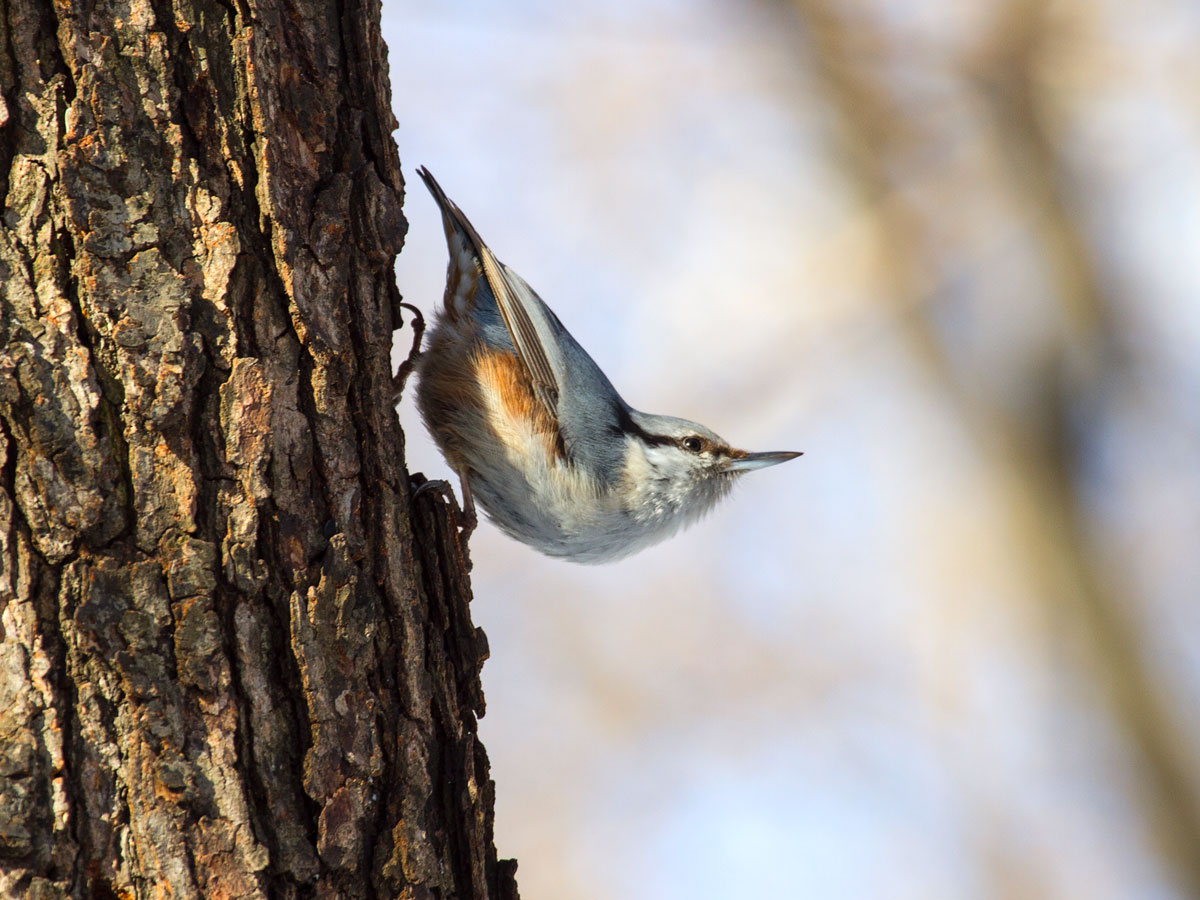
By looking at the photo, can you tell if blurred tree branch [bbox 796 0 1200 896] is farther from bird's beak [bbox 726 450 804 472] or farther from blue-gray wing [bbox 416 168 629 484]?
blue-gray wing [bbox 416 168 629 484]

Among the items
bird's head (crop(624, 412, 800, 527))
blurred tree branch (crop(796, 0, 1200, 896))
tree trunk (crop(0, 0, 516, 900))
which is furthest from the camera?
blurred tree branch (crop(796, 0, 1200, 896))

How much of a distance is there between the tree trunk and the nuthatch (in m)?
1.09

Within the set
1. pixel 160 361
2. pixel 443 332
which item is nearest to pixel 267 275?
pixel 160 361

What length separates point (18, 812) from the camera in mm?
1354

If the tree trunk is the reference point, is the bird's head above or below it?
above

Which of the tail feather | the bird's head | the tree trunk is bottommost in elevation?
the tree trunk

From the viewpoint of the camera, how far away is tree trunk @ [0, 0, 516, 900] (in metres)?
1.42

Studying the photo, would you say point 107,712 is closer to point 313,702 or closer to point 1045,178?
point 313,702

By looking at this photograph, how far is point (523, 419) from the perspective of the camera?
9.63 ft

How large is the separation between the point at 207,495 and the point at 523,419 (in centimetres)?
144

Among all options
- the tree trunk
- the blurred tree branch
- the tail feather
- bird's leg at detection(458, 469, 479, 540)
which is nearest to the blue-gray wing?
the tail feather

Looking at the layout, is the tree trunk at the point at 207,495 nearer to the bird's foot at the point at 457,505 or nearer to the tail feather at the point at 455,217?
the bird's foot at the point at 457,505

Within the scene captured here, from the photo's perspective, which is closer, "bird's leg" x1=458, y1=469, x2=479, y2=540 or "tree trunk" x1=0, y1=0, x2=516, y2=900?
"tree trunk" x1=0, y1=0, x2=516, y2=900

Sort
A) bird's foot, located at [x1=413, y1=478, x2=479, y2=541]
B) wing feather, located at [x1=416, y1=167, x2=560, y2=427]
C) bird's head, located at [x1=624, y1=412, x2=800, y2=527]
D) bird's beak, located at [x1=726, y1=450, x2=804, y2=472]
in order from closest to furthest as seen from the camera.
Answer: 1. bird's foot, located at [x1=413, y1=478, x2=479, y2=541]
2. wing feather, located at [x1=416, y1=167, x2=560, y2=427]
3. bird's head, located at [x1=624, y1=412, x2=800, y2=527]
4. bird's beak, located at [x1=726, y1=450, x2=804, y2=472]
